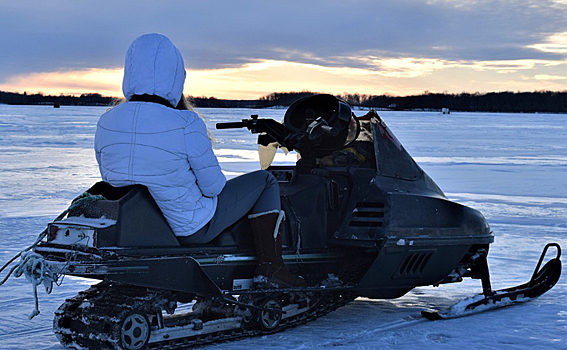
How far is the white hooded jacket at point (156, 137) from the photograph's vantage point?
11.7 feet

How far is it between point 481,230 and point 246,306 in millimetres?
1863

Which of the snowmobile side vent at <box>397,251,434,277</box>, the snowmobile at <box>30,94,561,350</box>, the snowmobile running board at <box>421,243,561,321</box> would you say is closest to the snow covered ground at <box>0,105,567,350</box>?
the snowmobile running board at <box>421,243,561,321</box>

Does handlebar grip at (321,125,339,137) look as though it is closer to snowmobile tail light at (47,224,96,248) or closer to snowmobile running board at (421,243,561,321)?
snowmobile running board at (421,243,561,321)

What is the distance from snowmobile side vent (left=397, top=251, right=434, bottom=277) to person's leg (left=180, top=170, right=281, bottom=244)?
3.28ft

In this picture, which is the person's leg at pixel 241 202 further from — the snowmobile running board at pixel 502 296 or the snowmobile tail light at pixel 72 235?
the snowmobile running board at pixel 502 296

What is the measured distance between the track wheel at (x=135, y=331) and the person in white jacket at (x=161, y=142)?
1.51ft

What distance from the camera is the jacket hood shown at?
357 centimetres

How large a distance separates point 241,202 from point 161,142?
25.4 inches

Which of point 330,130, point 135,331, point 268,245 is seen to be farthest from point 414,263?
point 135,331

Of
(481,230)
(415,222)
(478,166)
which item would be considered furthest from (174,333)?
(478,166)

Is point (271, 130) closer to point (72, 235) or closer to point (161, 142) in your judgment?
point (161, 142)

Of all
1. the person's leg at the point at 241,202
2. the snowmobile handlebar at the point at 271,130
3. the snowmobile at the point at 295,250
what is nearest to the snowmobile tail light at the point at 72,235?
the snowmobile at the point at 295,250

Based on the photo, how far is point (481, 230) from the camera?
4988 millimetres

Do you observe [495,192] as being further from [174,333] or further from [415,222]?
[174,333]
